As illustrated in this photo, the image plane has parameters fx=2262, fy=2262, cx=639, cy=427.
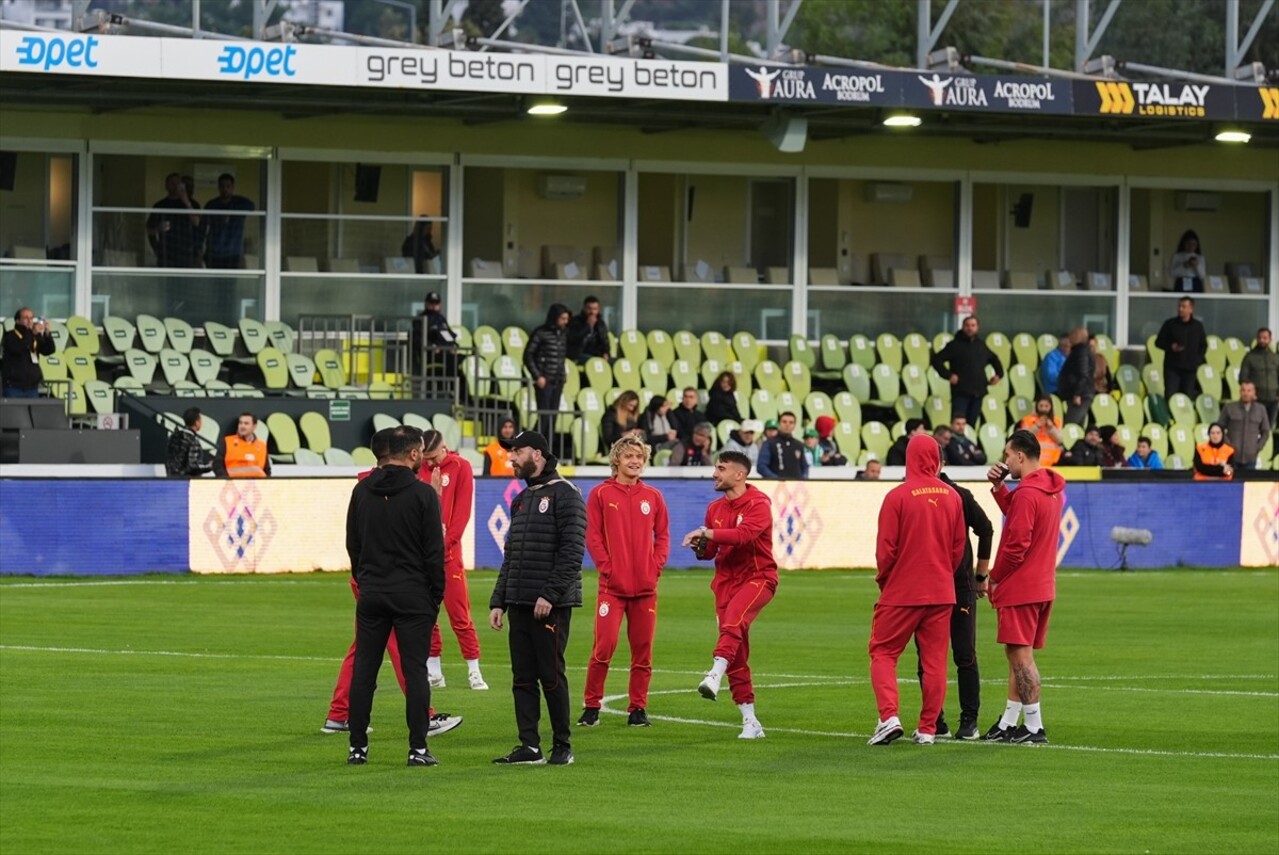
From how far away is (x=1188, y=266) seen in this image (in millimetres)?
39969

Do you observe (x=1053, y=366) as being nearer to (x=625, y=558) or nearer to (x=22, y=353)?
(x=22, y=353)

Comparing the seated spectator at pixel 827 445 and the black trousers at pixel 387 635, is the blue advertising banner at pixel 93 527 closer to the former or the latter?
the seated spectator at pixel 827 445

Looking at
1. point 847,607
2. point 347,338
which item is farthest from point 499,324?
point 847,607

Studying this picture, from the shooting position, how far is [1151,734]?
47.7ft

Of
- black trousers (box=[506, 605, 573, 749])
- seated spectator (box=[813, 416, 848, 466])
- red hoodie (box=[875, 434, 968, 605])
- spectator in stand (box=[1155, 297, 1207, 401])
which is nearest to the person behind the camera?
black trousers (box=[506, 605, 573, 749])

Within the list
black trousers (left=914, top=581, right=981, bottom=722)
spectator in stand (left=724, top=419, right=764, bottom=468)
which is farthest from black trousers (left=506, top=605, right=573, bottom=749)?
spectator in stand (left=724, top=419, right=764, bottom=468)

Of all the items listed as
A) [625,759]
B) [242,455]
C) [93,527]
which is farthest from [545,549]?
[242,455]

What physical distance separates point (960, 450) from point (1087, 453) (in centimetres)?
204

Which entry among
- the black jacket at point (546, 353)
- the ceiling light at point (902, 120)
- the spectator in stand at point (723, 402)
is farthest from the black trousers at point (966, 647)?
the ceiling light at point (902, 120)

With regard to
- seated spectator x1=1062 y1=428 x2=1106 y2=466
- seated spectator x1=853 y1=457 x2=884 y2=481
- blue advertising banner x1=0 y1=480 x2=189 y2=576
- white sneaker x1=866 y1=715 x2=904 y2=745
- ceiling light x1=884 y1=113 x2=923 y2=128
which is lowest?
white sneaker x1=866 y1=715 x2=904 y2=745

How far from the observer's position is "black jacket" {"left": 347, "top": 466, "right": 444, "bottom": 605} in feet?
39.6

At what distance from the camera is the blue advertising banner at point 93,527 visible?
25.1m

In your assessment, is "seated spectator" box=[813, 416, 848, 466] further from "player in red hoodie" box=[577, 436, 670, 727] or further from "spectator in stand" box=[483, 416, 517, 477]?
"player in red hoodie" box=[577, 436, 670, 727]

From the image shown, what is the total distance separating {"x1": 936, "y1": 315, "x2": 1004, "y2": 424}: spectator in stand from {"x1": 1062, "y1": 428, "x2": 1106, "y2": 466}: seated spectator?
6.42 ft
